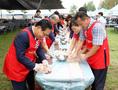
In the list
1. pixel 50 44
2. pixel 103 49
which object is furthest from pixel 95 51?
pixel 50 44

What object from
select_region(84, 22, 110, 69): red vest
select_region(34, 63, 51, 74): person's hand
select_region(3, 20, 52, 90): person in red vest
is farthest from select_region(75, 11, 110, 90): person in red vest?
select_region(34, 63, 51, 74): person's hand

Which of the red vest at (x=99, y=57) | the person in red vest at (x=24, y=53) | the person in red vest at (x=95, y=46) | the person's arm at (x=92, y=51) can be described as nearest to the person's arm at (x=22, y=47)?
the person in red vest at (x=24, y=53)

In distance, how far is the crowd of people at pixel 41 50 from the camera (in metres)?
4.00

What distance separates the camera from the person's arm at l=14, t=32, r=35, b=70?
3982 millimetres

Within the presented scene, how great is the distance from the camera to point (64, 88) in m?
3.78

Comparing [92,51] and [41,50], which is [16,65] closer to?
[41,50]

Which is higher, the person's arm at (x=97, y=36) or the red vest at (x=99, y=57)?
the person's arm at (x=97, y=36)

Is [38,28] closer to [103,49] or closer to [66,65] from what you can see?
[66,65]

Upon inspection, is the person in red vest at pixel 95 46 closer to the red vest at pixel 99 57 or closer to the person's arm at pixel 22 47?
the red vest at pixel 99 57

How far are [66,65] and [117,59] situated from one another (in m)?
6.74

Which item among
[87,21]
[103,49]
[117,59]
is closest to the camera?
[87,21]

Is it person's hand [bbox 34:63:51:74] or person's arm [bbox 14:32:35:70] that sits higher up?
person's arm [bbox 14:32:35:70]

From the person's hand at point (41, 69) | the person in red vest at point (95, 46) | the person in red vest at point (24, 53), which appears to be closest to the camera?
the person in red vest at point (24, 53)

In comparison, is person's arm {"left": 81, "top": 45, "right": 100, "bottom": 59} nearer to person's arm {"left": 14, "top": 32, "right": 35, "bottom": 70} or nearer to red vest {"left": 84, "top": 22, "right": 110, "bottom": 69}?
red vest {"left": 84, "top": 22, "right": 110, "bottom": 69}
